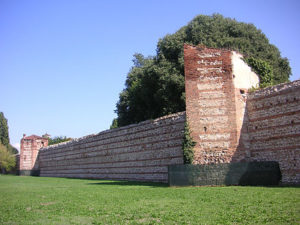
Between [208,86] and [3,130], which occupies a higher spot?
[3,130]

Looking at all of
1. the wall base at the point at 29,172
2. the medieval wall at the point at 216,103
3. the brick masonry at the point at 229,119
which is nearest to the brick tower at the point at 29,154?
the wall base at the point at 29,172

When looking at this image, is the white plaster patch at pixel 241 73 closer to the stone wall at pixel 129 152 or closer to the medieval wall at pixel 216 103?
the medieval wall at pixel 216 103

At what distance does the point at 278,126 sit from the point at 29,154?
3069 cm

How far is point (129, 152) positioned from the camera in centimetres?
1878

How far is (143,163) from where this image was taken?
17.4 metres

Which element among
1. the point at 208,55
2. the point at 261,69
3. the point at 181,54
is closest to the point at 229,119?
the point at 208,55

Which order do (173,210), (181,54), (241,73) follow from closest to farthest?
(173,210)
(241,73)
(181,54)

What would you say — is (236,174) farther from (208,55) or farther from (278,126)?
(208,55)

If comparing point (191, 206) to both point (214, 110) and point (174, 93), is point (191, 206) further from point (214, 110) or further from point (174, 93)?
point (174, 93)

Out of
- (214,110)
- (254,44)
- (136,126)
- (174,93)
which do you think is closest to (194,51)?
(214,110)

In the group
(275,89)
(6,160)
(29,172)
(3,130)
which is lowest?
(29,172)

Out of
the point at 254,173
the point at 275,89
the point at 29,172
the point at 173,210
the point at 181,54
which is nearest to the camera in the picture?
the point at 173,210

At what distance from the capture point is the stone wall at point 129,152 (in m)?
15.5

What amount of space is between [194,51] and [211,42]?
1125 centimetres
